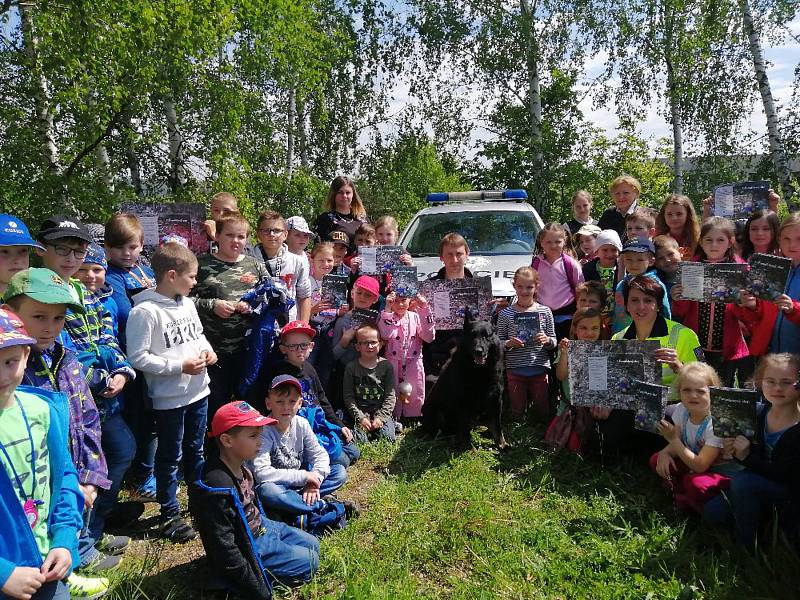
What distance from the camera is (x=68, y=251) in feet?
11.6

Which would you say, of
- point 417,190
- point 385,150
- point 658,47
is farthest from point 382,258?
point 385,150

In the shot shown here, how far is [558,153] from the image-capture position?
15625mm

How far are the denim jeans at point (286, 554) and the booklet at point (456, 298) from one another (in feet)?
8.77

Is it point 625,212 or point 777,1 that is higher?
point 777,1

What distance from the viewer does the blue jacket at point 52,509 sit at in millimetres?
2041

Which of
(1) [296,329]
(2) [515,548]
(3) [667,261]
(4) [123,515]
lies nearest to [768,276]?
(3) [667,261]

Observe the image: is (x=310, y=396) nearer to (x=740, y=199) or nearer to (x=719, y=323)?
(x=719, y=323)

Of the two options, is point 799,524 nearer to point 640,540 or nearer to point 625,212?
point 640,540

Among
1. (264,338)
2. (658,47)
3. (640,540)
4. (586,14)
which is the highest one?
(586,14)

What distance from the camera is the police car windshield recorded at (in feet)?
24.6

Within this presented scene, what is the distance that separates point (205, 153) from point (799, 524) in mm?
10318

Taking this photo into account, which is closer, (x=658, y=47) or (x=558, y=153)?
(x=558, y=153)

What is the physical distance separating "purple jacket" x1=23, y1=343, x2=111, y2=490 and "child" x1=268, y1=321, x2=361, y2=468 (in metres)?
1.74

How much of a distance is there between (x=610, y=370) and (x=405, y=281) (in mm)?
2028
